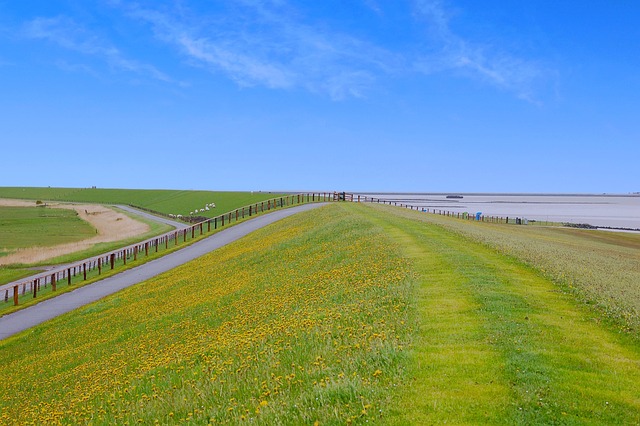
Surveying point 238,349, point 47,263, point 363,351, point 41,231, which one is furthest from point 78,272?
point 41,231

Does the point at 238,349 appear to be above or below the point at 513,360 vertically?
below

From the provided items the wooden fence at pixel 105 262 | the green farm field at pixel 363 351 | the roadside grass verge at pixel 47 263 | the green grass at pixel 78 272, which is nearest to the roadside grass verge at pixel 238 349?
the green farm field at pixel 363 351

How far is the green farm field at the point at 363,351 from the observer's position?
981cm

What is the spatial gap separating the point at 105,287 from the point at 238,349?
29744 millimetres

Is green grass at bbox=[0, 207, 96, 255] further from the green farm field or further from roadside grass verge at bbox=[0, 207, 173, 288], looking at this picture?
the green farm field

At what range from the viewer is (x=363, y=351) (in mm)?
12219

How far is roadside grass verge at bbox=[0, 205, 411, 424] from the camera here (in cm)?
1081

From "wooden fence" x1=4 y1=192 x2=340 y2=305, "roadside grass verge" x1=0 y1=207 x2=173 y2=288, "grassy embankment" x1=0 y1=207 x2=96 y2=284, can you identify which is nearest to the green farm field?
"wooden fence" x1=4 y1=192 x2=340 y2=305

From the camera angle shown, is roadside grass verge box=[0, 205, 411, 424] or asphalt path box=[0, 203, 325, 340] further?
asphalt path box=[0, 203, 325, 340]

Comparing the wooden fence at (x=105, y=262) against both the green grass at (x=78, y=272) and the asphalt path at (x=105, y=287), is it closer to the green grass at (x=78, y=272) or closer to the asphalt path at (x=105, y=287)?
the green grass at (x=78, y=272)

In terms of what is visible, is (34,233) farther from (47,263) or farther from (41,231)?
(47,263)

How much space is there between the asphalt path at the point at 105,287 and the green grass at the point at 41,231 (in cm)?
3119

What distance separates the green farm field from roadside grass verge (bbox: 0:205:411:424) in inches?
2.6

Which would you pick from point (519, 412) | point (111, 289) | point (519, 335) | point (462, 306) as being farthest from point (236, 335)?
point (111, 289)
